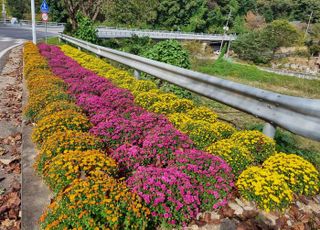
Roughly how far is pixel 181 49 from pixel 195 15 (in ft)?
293

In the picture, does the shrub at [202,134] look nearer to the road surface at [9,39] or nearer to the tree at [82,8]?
the road surface at [9,39]

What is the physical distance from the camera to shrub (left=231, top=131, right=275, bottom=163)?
317 centimetres

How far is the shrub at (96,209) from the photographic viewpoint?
74.8 inches

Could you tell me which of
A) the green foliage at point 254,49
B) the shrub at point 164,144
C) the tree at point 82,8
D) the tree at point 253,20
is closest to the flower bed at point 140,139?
the shrub at point 164,144

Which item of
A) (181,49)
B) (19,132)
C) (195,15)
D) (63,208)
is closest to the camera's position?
(63,208)

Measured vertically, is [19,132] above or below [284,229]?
below

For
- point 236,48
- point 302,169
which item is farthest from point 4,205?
point 236,48

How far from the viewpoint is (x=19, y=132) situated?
191 inches

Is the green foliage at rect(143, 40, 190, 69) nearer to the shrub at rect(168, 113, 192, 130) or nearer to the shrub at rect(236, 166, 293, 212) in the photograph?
the shrub at rect(168, 113, 192, 130)

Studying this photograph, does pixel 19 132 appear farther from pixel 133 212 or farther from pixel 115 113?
pixel 133 212

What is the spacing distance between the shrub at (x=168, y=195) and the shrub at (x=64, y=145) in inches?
29.7

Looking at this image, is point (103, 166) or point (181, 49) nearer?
point (103, 166)

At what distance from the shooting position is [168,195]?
7.55 ft

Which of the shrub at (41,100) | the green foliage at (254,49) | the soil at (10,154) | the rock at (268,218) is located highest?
the shrub at (41,100)
